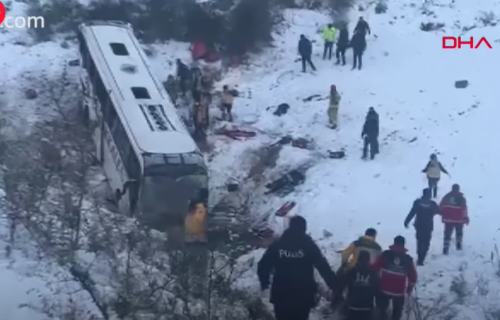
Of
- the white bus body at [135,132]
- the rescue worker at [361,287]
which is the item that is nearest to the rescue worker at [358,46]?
the white bus body at [135,132]

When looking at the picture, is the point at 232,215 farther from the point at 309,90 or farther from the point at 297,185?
the point at 309,90

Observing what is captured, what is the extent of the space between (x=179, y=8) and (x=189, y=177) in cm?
1161

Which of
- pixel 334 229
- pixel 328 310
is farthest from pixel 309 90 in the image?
pixel 328 310

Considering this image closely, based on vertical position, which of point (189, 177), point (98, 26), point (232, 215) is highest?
point (98, 26)

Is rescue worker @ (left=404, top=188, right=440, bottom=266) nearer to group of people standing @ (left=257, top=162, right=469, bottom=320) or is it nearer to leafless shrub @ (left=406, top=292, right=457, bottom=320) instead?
leafless shrub @ (left=406, top=292, right=457, bottom=320)

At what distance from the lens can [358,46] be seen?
74.7 ft

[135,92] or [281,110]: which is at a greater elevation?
[135,92]

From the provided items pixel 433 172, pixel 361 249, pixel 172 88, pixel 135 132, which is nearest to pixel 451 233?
pixel 433 172

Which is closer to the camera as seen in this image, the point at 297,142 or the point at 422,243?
the point at 422,243

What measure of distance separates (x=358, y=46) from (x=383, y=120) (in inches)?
113

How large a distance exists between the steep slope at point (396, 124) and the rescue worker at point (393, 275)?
7.54ft

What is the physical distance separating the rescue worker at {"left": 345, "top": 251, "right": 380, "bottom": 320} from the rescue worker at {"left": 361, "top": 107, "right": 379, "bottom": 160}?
857 centimetres

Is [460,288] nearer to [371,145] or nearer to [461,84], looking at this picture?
[371,145]

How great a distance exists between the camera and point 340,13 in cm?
2652
